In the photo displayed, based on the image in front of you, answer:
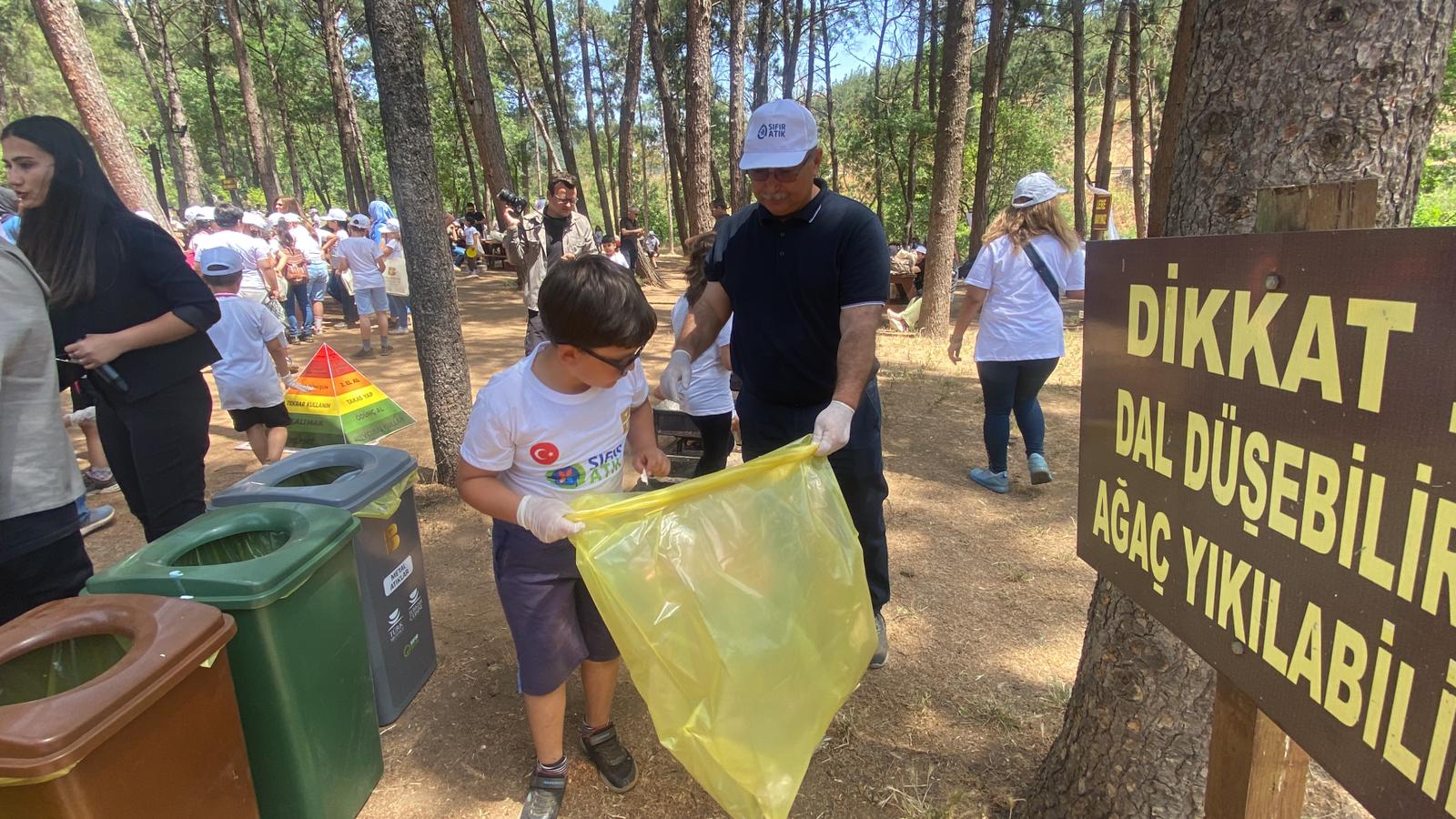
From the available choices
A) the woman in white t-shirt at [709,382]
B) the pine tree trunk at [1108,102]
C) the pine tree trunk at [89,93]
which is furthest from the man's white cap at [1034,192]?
the pine tree trunk at [1108,102]

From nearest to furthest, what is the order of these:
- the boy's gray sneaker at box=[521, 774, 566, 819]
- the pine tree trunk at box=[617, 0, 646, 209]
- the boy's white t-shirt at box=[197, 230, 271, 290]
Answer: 1. the boy's gray sneaker at box=[521, 774, 566, 819]
2. the boy's white t-shirt at box=[197, 230, 271, 290]
3. the pine tree trunk at box=[617, 0, 646, 209]

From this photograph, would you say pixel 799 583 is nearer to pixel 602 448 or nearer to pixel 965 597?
pixel 602 448

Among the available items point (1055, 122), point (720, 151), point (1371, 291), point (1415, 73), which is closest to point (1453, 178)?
point (1415, 73)

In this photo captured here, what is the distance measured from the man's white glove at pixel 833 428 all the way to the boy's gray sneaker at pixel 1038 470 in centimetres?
278

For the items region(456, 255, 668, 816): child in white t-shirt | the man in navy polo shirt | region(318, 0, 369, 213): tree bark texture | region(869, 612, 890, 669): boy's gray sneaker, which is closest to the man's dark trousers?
the man in navy polo shirt

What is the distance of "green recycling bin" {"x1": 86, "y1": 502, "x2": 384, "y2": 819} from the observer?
5.68ft

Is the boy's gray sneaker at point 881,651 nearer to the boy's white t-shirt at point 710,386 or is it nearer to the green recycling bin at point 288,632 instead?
the boy's white t-shirt at point 710,386

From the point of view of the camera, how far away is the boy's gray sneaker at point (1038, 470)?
4480 millimetres

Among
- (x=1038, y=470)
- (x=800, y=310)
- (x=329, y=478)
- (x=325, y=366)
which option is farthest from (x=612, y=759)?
(x=325, y=366)

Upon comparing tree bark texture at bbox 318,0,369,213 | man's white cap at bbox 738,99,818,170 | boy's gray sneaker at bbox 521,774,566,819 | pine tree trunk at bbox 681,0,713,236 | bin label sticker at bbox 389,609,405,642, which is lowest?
boy's gray sneaker at bbox 521,774,566,819

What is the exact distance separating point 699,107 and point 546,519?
25.5ft

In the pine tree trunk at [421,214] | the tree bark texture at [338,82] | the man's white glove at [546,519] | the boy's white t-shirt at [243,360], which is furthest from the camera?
the tree bark texture at [338,82]

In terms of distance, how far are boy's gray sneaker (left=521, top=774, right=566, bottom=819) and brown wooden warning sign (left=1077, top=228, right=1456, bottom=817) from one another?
1668 mm

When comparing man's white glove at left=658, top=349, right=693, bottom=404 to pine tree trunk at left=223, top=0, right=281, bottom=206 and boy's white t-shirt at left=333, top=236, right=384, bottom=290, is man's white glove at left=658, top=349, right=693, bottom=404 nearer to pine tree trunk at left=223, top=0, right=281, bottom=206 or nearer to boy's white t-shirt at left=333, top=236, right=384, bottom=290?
boy's white t-shirt at left=333, top=236, right=384, bottom=290
